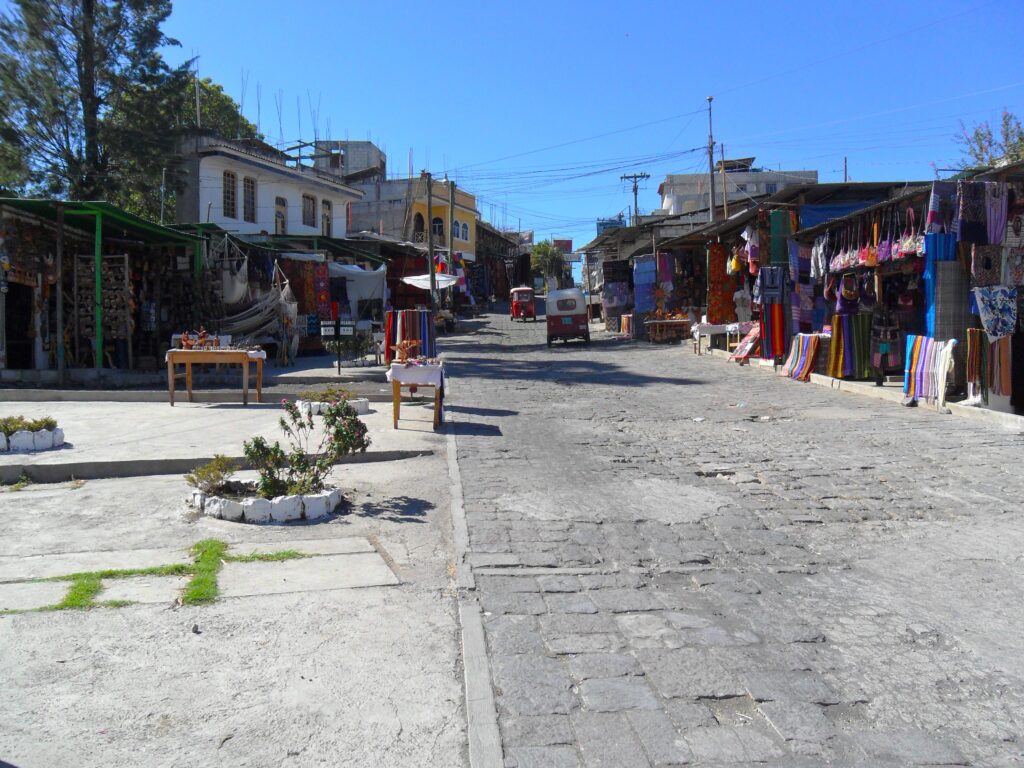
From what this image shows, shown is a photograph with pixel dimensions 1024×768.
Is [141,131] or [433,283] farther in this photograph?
[433,283]

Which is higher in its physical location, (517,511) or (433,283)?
(433,283)

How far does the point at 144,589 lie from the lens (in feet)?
16.2

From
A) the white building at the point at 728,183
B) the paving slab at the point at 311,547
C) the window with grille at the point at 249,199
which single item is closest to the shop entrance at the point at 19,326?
the paving slab at the point at 311,547

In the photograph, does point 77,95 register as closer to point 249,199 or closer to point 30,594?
point 249,199

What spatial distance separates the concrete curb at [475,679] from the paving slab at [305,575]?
1.62ft

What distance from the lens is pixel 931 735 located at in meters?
3.32

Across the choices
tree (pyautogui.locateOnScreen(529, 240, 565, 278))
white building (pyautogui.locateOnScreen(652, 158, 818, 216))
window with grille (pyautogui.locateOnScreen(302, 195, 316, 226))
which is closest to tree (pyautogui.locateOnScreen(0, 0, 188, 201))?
window with grille (pyautogui.locateOnScreen(302, 195, 316, 226))

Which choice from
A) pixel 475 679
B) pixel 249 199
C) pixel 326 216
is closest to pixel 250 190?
pixel 249 199

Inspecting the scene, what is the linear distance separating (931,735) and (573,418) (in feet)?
30.3

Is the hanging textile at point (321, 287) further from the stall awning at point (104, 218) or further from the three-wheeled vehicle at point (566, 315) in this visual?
the three-wheeled vehicle at point (566, 315)

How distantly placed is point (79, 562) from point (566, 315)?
2733 centimetres

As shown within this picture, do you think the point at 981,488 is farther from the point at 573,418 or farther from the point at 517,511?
the point at 573,418

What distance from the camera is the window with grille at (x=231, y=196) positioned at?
3397cm

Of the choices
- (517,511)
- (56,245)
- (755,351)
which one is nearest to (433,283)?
(755,351)
